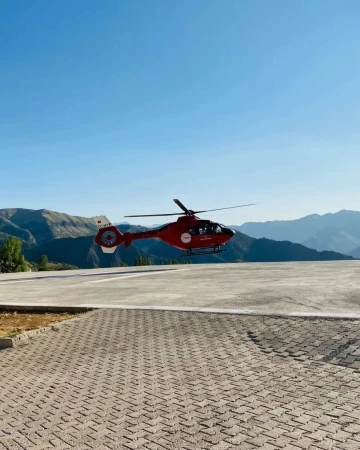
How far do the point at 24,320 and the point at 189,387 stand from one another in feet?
26.5

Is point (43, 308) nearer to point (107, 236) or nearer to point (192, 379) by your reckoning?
point (192, 379)

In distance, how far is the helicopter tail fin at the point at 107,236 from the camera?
3055 cm

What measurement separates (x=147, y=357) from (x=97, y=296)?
831 cm

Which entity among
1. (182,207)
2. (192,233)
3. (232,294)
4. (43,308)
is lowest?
(43,308)

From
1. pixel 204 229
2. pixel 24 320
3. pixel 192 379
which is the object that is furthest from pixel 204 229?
pixel 192 379

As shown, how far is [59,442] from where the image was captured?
4.88m

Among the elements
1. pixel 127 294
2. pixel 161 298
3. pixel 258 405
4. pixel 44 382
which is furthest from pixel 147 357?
pixel 127 294

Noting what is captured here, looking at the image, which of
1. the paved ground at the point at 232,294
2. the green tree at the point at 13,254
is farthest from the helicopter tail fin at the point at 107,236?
the green tree at the point at 13,254

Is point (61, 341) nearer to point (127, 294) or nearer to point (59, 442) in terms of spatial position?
point (59, 442)

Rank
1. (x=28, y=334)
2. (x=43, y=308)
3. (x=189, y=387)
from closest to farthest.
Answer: (x=189, y=387) → (x=28, y=334) → (x=43, y=308)

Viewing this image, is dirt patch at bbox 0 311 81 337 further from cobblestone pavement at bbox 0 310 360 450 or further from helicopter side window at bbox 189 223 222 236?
helicopter side window at bbox 189 223 222 236

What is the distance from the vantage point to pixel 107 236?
30.6 m

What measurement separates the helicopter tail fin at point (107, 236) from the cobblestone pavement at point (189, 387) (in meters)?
20.3

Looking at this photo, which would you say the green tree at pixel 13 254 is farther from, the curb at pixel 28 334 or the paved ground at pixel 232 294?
the curb at pixel 28 334
